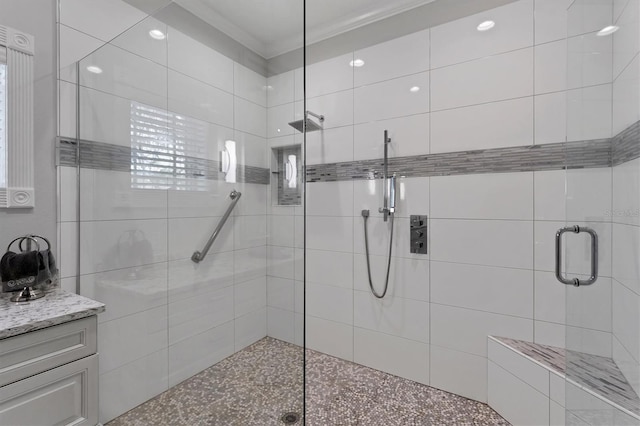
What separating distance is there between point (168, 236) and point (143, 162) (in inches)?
14.5

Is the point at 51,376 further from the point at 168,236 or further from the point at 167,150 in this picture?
the point at 167,150

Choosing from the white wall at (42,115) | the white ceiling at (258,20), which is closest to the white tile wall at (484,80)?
the white ceiling at (258,20)

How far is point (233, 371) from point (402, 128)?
6.19 feet

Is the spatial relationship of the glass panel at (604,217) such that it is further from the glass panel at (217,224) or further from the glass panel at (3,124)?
the glass panel at (3,124)

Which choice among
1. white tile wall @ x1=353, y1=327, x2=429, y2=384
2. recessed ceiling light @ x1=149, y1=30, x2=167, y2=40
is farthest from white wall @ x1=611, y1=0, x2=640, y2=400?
recessed ceiling light @ x1=149, y1=30, x2=167, y2=40

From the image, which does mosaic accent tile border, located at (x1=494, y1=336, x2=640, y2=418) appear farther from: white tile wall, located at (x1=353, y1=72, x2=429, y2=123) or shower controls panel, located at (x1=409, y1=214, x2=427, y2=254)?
white tile wall, located at (x1=353, y1=72, x2=429, y2=123)

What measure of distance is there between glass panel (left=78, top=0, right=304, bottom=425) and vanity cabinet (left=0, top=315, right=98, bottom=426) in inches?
8.0

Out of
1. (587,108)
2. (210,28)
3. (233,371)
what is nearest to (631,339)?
(587,108)

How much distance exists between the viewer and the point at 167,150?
1238mm

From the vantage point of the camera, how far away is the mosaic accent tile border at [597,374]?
1.08 m

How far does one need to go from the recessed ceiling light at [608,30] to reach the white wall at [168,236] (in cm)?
139

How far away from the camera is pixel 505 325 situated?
1.81 meters

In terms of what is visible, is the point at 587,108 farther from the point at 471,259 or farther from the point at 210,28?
the point at 210,28

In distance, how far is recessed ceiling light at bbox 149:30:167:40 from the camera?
1226 millimetres
